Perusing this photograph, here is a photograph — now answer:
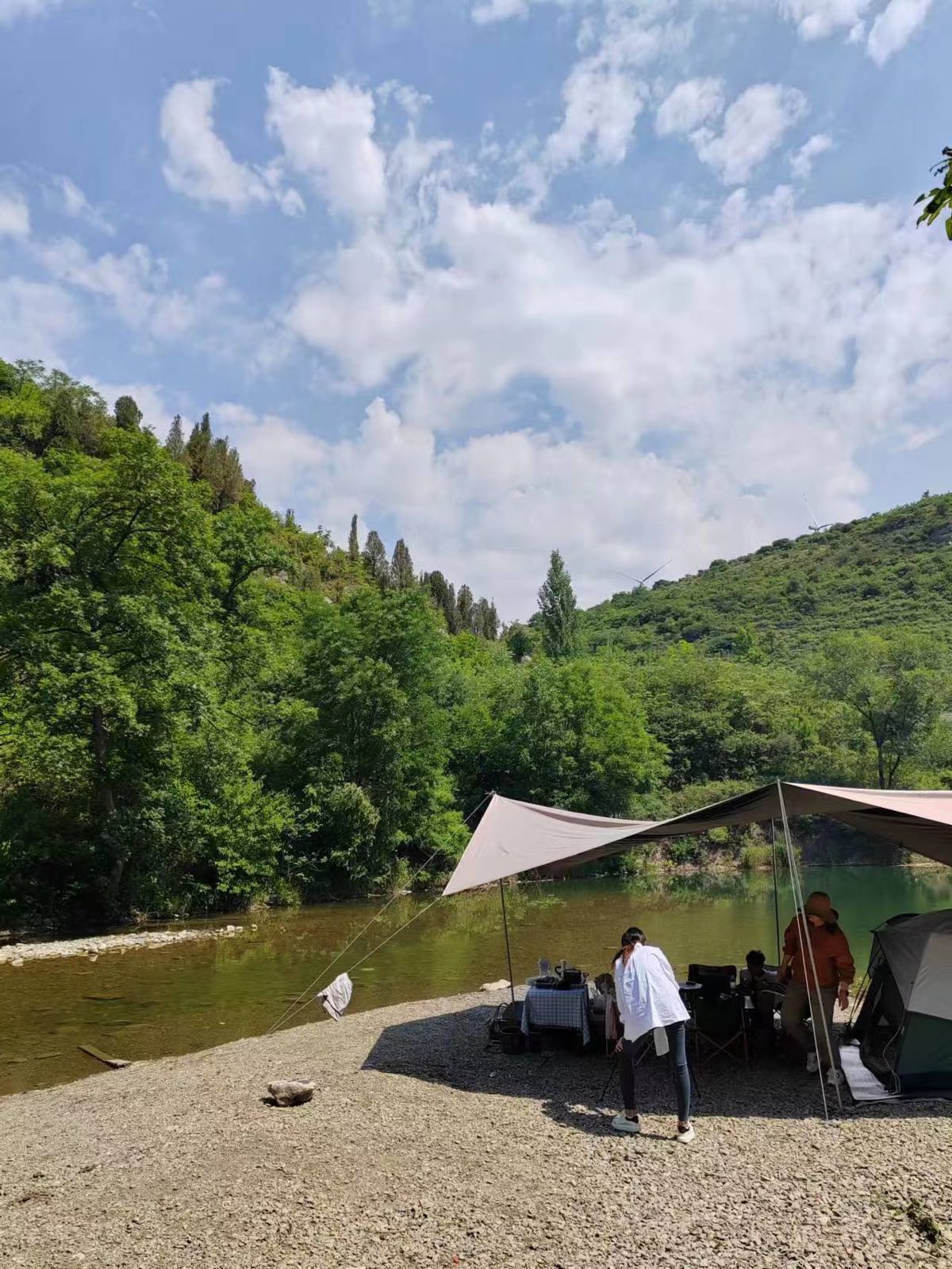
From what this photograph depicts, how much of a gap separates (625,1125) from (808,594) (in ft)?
309

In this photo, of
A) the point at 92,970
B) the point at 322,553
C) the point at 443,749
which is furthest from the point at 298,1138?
the point at 322,553

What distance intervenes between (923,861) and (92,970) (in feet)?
124

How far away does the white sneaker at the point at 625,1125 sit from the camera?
6574mm

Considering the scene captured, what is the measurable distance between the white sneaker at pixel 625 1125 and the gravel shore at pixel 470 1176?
0.10 meters

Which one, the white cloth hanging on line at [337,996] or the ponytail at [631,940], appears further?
the white cloth hanging on line at [337,996]

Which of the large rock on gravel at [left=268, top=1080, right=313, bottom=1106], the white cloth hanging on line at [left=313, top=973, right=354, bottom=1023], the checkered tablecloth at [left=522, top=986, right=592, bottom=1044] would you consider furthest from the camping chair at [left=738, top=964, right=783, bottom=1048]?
the white cloth hanging on line at [left=313, top=973, right=354, bottom=1023]

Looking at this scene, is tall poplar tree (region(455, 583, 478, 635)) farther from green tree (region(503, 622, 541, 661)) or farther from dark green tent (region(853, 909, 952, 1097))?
dark green tent (region(853, 909, 952, 1097))

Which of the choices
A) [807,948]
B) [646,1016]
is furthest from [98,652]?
[807,948]

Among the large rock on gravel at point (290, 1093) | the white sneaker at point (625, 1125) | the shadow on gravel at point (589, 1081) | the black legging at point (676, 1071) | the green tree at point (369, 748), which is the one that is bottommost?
the shadow on gravel at point (589, 1081)

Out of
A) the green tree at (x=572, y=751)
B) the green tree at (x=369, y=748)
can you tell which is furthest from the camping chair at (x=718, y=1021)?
the green tree at (x=572, y=751)

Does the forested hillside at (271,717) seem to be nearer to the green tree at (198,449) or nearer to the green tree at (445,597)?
the green tree at (198,449)

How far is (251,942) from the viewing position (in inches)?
787

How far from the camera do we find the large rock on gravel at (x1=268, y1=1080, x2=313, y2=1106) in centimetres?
752

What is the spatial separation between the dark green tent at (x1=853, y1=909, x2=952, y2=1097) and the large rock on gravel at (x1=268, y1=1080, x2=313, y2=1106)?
210 inches
